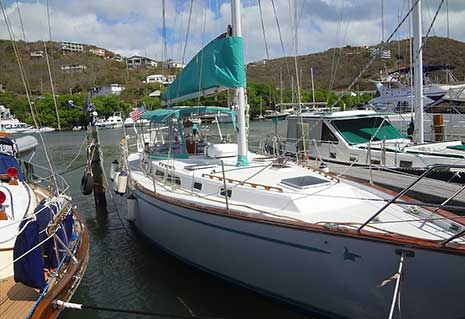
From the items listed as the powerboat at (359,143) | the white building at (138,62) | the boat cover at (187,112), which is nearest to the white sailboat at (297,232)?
the boat cover at (187,112)

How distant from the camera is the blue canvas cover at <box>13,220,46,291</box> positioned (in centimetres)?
502

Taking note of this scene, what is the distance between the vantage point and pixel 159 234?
8930 mm

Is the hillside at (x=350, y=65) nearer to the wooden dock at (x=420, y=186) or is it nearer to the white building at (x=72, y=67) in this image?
the white building at (x=72, y=67)

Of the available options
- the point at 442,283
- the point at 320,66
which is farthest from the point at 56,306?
the point at 320,66

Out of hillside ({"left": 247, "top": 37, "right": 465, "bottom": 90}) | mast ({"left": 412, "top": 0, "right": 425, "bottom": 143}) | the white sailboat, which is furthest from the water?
hillside ({"left": 247, "top": 37, "right": 465, "bottom": 90})

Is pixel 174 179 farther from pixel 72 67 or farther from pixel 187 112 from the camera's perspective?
pixel 72 67

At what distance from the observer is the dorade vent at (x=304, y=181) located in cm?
689

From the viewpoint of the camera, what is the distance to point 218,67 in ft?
27.3

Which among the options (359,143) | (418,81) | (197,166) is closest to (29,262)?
(197,166)

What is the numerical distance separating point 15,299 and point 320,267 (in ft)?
12.6

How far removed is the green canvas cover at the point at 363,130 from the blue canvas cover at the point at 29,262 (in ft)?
33.6

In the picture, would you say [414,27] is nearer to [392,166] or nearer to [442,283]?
[392,166]

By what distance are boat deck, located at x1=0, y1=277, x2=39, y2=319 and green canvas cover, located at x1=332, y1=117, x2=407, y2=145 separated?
10.3m

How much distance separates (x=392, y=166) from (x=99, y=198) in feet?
30.9
